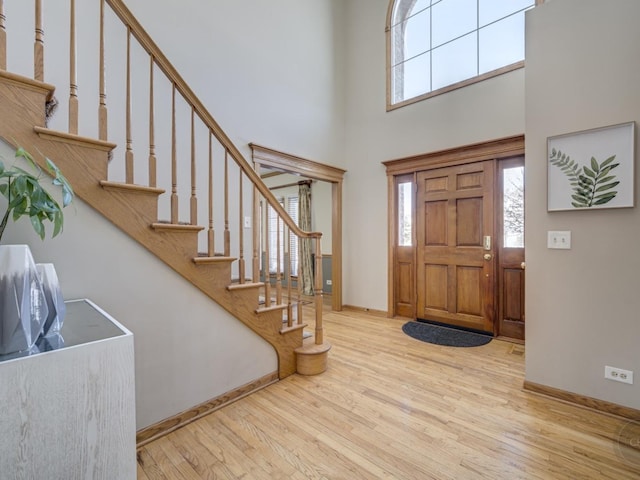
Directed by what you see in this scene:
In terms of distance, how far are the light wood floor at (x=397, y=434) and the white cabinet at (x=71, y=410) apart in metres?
0.79

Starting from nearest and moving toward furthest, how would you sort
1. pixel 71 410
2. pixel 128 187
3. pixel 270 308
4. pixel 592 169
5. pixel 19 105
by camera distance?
pixel 71 410, pixel 19 105, pixel 128 187, pixel 592 169, pixel 270 308

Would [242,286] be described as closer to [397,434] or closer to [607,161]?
[397,434]

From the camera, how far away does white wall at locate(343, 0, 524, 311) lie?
376cm

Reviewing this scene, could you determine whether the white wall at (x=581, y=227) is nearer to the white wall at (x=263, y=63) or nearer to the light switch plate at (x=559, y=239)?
the light switch plate at (x=559, y=239)

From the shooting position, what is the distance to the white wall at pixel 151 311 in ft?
4.83

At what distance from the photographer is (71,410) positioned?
865 millimetres

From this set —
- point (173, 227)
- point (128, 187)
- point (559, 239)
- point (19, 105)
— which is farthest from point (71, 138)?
point (559, 239)

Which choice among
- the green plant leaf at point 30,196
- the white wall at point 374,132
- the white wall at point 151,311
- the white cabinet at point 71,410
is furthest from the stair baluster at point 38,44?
the white wall at point 374,132

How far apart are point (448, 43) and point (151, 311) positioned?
4660 millimetres

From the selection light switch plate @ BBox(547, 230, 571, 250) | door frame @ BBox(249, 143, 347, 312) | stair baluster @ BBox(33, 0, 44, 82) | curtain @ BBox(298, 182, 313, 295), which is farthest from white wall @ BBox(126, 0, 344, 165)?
light switch plate @ BBox(547, 230, 571, 250)

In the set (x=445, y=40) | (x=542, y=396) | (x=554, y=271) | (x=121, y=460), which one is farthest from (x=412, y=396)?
(x=445, y=40)

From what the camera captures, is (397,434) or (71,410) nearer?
(71,410)

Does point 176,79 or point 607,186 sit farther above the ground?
point 176,79

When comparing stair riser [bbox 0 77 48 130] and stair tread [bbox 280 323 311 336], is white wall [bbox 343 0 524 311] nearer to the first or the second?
stair tread [bbox 280 323 311 336]
